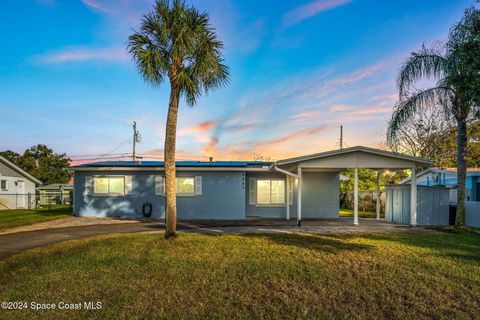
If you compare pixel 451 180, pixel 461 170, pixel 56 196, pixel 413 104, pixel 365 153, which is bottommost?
pixel 56 196

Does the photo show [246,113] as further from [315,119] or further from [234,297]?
[234,297]

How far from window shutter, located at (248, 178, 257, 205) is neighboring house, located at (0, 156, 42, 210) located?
18872mm

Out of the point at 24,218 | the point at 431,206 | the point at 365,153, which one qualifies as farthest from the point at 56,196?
the point at 431,206

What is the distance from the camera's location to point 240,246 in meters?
8.49

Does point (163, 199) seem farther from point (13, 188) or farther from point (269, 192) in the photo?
point (13, 188)

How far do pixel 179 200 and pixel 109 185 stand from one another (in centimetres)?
383

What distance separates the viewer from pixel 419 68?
38.1 feet

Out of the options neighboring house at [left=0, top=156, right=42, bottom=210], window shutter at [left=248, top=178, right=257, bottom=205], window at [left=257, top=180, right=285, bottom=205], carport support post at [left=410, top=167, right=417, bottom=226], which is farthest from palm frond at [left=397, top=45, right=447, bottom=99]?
neighboring house at [left=0, top=156, right=42, bottom=210]

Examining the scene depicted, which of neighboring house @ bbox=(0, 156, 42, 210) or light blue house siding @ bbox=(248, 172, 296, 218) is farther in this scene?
neighboring house @ bbox=(0, 156, 42, 210)

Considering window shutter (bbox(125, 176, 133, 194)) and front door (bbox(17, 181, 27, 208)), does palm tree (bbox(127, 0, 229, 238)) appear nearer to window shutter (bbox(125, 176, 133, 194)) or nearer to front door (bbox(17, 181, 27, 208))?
window shutter (bbox(125, 176, 133, 194))

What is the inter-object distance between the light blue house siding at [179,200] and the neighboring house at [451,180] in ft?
33.7

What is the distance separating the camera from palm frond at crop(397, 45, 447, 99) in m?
11.4

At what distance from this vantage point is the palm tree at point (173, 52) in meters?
9.44

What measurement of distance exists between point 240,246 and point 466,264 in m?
5.21
